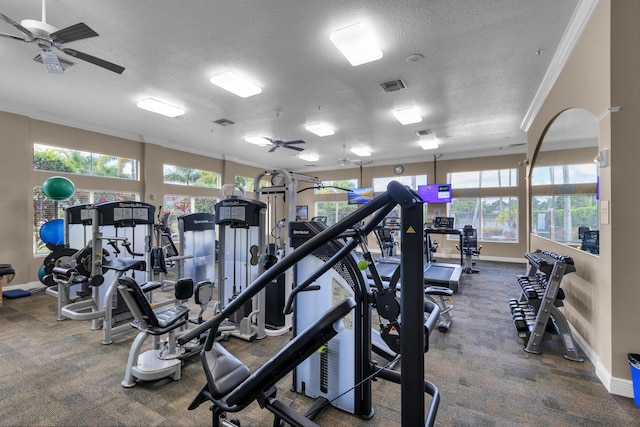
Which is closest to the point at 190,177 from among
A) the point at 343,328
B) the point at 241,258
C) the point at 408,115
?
the point at 241,258

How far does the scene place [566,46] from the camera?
3.26m

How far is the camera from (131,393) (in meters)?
2.39

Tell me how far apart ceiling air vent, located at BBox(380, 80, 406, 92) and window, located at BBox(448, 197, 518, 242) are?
625cm

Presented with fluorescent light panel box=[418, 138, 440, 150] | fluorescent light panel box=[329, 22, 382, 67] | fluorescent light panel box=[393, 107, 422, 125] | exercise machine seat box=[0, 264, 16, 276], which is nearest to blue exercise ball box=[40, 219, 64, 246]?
exercise machine seat box=[0, 264, 16, 276]

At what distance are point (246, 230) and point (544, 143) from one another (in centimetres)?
496

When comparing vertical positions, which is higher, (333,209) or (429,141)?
(429,141)

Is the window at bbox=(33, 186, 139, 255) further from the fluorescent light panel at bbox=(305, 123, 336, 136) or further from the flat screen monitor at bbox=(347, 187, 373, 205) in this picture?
the flat screen monitor at bbox=(347, 187, 373, 205)

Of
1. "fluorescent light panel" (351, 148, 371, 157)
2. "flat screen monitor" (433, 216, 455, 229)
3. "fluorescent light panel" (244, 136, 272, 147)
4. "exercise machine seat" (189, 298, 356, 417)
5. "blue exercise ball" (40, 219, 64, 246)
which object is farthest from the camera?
"fluorescent light panel" (351, 148, 371, 157)

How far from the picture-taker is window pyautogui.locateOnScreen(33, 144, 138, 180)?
5.77m

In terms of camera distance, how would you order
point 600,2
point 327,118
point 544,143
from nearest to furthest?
1. point 600,2
2. point 544,143
3. point 327,118

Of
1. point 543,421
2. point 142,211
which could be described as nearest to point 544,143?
point 543,421

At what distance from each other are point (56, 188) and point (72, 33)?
3.99m

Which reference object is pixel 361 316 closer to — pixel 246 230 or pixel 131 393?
pixel 131 393

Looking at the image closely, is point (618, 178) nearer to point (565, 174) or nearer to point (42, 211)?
point (565, 174)
